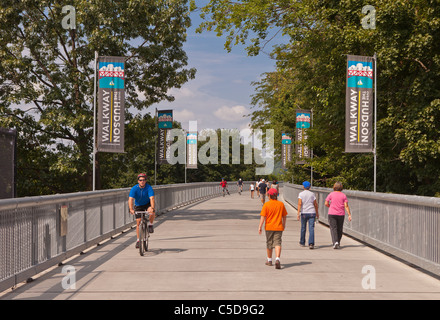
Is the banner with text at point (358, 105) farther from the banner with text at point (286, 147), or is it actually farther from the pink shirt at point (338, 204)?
the banner with text at point (286, 147)

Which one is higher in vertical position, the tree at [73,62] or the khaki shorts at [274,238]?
the tree at [73,62]

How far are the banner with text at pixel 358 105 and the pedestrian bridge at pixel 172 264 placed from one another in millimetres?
4127

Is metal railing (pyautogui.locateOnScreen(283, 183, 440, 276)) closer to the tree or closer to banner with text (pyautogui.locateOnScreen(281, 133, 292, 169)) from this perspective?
the tree

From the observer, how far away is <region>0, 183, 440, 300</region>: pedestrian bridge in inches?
301

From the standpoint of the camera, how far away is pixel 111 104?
794 inches

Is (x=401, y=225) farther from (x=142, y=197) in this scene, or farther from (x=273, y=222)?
(x=142, y=197)

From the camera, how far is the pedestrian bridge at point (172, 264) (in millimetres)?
7641

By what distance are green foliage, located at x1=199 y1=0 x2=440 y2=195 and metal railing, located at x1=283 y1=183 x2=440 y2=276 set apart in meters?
6.07

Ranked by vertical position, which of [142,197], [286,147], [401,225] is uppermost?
[286,147]

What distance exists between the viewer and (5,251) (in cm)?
762

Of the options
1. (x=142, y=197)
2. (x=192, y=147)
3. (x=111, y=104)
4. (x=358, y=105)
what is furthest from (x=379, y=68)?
(x=192, y=147)

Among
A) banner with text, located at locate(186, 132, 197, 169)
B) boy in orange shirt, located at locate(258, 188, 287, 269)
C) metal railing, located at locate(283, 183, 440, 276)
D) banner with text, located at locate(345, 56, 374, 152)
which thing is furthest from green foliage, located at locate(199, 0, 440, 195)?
banner with text, located at locate(186, 132, 197, 169)

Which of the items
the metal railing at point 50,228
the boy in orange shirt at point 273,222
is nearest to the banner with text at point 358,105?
the metal railing at point 50,228

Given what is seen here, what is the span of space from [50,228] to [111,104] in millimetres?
10865
